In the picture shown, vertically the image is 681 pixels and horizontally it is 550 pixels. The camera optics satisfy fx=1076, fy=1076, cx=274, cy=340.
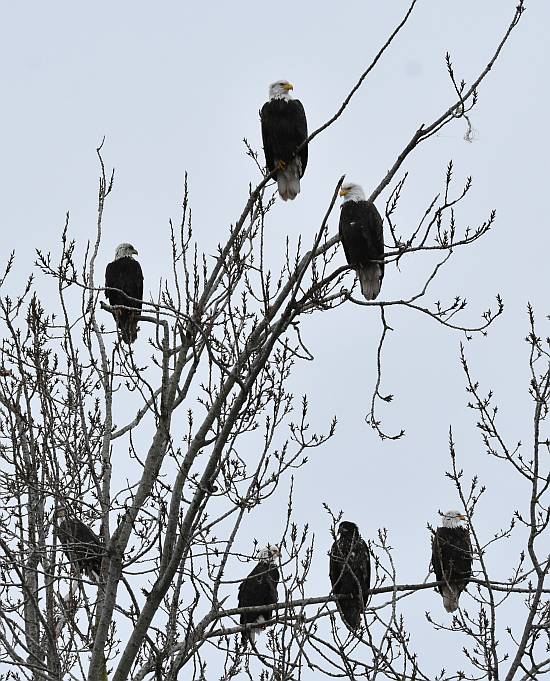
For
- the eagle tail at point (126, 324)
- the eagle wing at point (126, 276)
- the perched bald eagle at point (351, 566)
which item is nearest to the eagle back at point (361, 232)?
the eagle tail at point (126, 324)

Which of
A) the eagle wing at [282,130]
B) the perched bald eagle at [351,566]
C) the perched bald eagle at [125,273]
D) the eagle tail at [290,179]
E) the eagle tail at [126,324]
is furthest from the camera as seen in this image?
the perched bald eagle at [125,273]

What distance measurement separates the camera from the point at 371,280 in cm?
632

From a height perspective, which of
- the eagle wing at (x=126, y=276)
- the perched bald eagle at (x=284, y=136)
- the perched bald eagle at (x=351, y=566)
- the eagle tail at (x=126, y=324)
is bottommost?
the perched bald eagle at (x=351, y=566)

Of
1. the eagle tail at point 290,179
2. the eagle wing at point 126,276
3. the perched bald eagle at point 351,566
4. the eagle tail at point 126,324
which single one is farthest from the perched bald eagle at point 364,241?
the eagle wing at point 126,276

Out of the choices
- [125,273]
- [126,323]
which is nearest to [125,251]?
[125,273]

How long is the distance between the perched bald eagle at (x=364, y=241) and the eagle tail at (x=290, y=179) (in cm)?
35

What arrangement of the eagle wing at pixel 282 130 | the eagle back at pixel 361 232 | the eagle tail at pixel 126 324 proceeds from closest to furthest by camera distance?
the eagle tail at pixel 126 324 → the eagle back at pixel 361 232 → the eagle wing at pixel 282 130

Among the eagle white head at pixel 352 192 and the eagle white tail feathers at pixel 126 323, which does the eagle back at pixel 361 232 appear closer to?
the eagle white head at pixel 352 192

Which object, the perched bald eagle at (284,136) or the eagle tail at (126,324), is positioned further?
the perched bald eagle at (284,136)

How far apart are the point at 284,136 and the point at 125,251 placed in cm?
257

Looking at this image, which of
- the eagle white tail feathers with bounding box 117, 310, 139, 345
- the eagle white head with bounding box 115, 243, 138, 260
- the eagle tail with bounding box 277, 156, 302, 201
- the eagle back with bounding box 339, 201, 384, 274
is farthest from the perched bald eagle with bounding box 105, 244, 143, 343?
the eagle back with bounding box 339, 201, 384, 274

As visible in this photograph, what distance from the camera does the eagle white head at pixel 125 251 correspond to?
351 inches

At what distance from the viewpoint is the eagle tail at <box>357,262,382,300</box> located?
627cm

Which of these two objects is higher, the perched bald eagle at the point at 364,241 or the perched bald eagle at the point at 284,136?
the perched bald eagle at the point at 284,136
